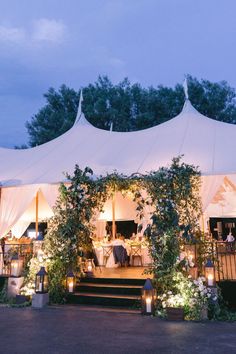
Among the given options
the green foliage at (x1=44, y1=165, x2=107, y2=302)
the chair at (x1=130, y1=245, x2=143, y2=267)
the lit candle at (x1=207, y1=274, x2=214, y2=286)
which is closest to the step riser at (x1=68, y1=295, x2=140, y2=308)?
the green foliage at (x1=44, y1=165, x2=107, y2=302)

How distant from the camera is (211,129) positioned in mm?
9188

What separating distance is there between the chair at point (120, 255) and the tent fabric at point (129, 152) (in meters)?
2.21

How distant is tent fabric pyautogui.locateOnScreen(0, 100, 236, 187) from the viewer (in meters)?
8.14

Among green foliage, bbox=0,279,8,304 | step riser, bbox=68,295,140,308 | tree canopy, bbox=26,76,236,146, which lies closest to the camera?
step riser, bbox=68,295,140,308

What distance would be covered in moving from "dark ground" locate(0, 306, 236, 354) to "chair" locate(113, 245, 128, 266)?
→ 3.40 m

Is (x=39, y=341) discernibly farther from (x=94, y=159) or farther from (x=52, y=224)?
(x=94, y=159)

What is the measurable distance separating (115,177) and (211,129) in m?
3.31

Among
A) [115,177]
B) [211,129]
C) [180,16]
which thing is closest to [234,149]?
[211,129]

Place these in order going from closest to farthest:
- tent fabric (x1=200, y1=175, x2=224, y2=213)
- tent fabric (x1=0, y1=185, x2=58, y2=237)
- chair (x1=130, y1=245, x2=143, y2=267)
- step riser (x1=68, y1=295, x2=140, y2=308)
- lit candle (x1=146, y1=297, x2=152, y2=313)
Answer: lit candle (x1=146, y1=297, x2=152, y2=313) < step riser (x1=68, y1=295, x2=140, y2=308) < tent fabric (x1=200, y1=175, x2=224, y2=213) < tent fabric (x1=0, y1=185, x2=58, y2=237) < chair (x1=130, y1=245, x2=143, y2=267)

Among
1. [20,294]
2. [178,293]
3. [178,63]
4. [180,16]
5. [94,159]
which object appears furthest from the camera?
[178,63]

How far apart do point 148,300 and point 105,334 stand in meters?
1.28

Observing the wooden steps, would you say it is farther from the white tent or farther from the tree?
the tree

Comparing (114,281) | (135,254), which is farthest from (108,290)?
(135,254)

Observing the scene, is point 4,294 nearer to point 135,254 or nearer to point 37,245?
point 37,245
